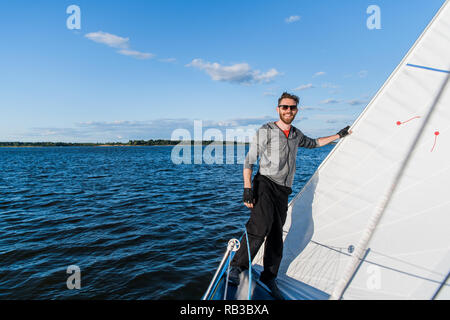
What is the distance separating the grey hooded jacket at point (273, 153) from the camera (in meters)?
2.72

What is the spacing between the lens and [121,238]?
6.88 meters

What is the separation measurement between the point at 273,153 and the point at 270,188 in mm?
404

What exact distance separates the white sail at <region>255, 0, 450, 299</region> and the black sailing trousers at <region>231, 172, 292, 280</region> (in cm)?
53

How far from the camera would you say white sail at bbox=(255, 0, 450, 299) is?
2.33m

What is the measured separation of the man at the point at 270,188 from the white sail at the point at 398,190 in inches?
25.2

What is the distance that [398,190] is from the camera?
254 centimetres

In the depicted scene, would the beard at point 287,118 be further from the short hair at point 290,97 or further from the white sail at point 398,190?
the white sail at point 398,190

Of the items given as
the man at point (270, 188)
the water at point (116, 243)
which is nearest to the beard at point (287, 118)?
the man at point (270, 188)

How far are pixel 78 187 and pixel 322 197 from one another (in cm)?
1566

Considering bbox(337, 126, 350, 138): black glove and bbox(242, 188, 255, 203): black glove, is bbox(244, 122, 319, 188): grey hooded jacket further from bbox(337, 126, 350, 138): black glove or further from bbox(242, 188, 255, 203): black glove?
bbox(337, 126, 350, 138): black glove
